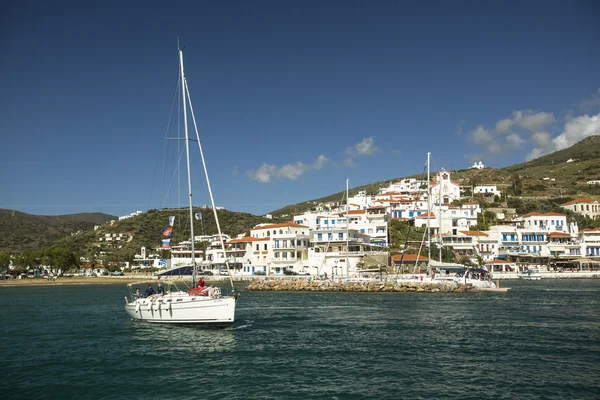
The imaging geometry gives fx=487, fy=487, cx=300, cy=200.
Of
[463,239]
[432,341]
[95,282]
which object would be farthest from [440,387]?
[95,282]

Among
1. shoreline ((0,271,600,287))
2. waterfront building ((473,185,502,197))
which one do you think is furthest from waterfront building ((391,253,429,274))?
waterfront building ((473,185,502,197))

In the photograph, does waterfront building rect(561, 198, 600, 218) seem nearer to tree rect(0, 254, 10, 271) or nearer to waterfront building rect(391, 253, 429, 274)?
waterfront building rect(391, 253, 429, 274)

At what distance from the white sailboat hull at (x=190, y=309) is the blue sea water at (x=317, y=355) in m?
0.71

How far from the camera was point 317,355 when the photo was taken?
77.4ft

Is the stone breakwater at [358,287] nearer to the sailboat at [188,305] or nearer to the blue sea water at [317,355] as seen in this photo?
the blue sea water at [317,355]

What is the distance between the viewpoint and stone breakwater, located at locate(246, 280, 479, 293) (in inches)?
2197

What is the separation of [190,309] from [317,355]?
981 centimetres

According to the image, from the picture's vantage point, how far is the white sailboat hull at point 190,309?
2941cm

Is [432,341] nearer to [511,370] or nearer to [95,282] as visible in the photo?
[511,370]

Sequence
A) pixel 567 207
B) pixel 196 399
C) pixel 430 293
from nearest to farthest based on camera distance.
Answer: pixel 196 399
pixel 430 293
pixel 567 207

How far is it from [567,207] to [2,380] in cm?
12865

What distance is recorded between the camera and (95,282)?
88.5 meters

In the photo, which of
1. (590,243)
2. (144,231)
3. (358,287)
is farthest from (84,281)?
(590,243)

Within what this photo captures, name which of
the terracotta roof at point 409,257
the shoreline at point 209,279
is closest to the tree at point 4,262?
the shoreline at point 209,279
